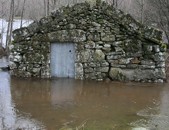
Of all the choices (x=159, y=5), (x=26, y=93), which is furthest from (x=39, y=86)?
(x=159, y=5)

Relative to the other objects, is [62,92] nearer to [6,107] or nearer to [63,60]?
[6,107]

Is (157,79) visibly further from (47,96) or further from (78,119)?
(78,119)

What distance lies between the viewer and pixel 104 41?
13.0m

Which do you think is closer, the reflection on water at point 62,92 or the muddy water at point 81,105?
the muddy water at point 81,105

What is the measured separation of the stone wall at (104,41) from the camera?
12.9 meters

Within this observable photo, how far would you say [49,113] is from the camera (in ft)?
28.0

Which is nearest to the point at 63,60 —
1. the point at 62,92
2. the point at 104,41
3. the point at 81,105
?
the point at 104,41

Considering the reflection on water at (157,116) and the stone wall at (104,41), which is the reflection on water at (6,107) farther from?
the reflection on water at (157,116)

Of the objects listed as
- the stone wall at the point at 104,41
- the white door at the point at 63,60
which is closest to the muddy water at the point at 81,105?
the white door at the point at 63,60

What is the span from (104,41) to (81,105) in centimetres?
418

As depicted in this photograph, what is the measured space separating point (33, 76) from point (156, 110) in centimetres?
581

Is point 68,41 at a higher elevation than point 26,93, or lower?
higher

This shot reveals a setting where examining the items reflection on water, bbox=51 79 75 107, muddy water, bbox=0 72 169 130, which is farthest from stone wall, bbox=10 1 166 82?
reflection on water, bbox=51 79 75 107

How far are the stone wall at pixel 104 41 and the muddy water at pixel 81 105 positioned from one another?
622 millimetres
